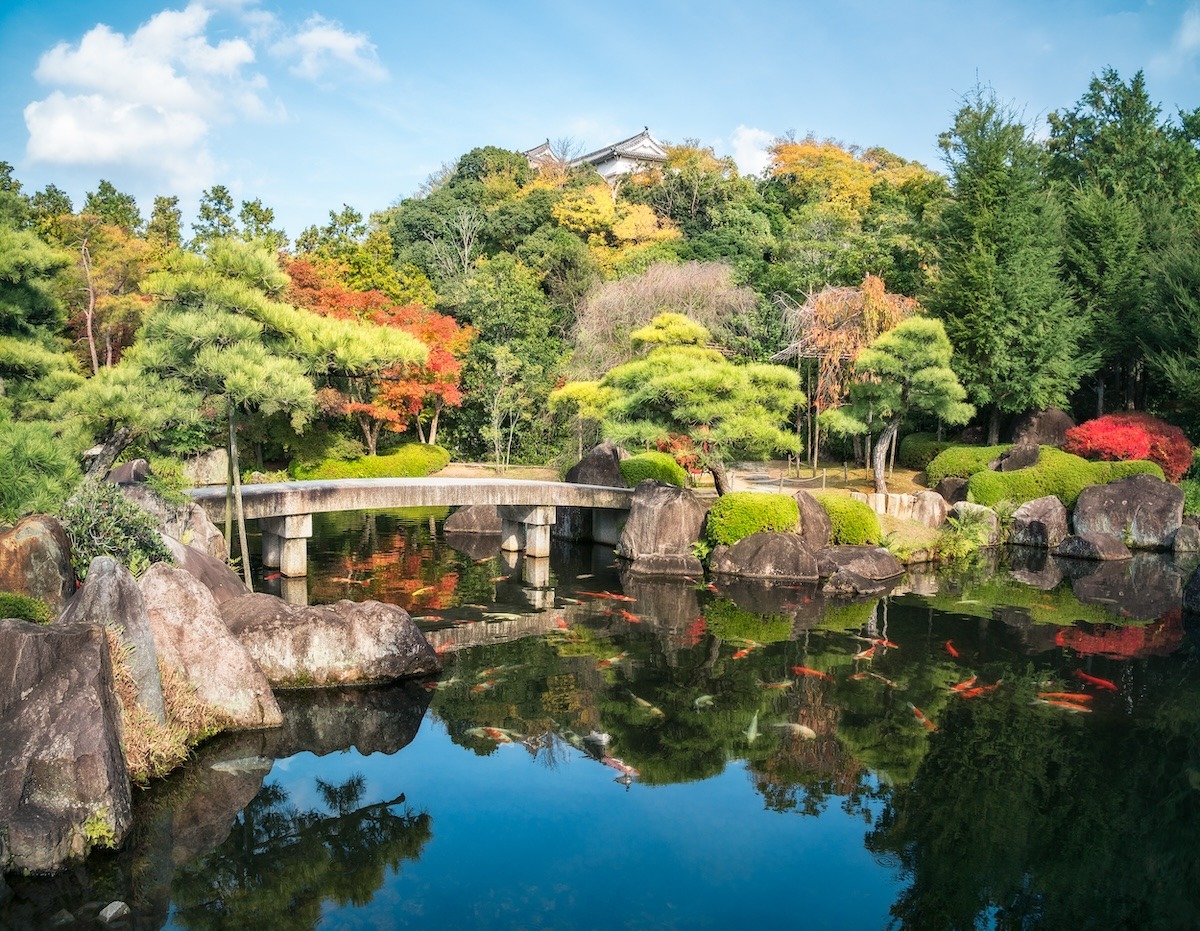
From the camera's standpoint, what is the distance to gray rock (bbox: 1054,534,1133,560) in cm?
1961

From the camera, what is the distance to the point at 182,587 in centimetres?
887

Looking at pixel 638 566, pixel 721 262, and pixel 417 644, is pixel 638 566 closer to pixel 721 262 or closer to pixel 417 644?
pixel 417 644

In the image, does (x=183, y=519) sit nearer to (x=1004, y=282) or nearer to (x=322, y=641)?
(x=322, y=641)

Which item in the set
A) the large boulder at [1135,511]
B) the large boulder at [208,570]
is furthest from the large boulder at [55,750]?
the large boulder at [1135,511]

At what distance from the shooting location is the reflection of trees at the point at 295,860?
20.9 feet

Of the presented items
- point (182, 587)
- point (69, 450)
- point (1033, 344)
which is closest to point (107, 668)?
point (182, 587)

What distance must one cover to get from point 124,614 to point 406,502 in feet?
29.3

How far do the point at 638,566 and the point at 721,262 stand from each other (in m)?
14.8

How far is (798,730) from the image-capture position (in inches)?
377

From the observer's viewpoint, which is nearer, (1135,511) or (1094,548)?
(1094,548)

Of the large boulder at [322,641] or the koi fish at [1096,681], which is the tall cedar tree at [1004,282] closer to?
the koi fish at [1096,681]

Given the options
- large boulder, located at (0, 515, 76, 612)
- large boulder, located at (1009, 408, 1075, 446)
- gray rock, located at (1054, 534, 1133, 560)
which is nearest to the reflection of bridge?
large boulder, located at (0, 515, 76, 612)

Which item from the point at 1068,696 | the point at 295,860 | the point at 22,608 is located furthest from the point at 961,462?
the point at 22,608

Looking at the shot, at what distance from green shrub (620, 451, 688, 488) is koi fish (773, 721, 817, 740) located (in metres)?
10.7
